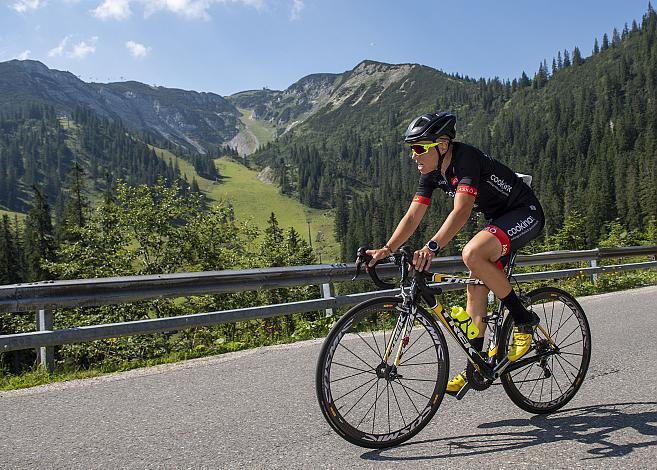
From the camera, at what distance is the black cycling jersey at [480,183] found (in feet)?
11.9

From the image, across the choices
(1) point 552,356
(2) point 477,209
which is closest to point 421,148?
(2) point 477,209

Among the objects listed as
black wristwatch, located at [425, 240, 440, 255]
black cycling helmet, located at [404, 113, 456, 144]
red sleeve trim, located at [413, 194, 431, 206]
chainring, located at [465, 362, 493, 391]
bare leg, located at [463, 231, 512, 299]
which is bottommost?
chainring, located at [465, 362, 493, 391]

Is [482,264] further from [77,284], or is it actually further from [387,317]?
[77,284]

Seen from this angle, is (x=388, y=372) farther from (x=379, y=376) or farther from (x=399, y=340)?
(x=399, y=340)

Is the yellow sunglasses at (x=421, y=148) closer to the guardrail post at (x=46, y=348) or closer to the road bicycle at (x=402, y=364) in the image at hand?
the road bicycle at (x=402, y=364)

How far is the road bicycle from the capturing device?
324cm

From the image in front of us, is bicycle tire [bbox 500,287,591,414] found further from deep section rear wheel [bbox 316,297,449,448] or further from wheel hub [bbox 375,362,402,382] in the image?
wheel hub [bbox 375,362,402,382]

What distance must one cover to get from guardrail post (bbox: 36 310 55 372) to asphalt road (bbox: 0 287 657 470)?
796 millimetres

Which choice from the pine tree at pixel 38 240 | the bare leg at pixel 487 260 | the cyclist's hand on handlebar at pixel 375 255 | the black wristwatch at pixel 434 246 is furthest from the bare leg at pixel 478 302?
the pine tree at pixel 38 240

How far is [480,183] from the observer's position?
3.83m

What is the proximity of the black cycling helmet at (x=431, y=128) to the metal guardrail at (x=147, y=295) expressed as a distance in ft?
4.61

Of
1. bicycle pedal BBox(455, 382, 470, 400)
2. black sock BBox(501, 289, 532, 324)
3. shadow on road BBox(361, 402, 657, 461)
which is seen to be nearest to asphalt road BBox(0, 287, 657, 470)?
shadow on road BBox(361, 402, 657, 461)

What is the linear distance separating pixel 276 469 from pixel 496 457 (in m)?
1.33

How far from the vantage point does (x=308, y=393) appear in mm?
4691
